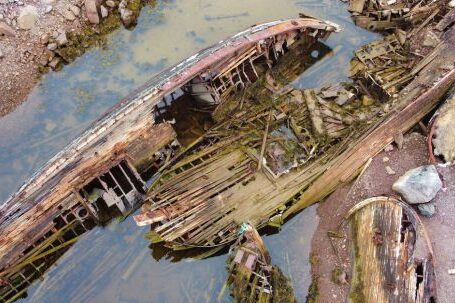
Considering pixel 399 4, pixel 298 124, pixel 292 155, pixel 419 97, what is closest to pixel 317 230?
pixel 292 155

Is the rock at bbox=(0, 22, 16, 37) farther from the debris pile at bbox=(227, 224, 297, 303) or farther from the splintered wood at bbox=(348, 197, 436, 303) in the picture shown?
the splintered wood at bbox=(348, 197, 436, 303)

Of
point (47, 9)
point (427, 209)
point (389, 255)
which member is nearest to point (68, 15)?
point (47, 9)

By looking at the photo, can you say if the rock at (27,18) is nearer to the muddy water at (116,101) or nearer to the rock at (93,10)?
the rock at (93,10)

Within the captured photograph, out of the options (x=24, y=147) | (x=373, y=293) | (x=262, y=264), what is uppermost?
(x=24, y=147)

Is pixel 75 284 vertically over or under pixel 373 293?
over

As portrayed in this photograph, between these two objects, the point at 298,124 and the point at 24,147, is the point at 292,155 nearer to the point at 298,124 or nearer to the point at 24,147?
the point at 298,124

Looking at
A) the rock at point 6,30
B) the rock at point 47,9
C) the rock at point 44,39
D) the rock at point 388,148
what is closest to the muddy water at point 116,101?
the rock at point 44,39

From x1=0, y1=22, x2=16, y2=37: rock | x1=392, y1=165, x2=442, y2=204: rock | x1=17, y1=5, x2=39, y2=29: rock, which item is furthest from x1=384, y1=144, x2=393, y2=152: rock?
x1=0, y1=22, x2=16, y2=37: rock
